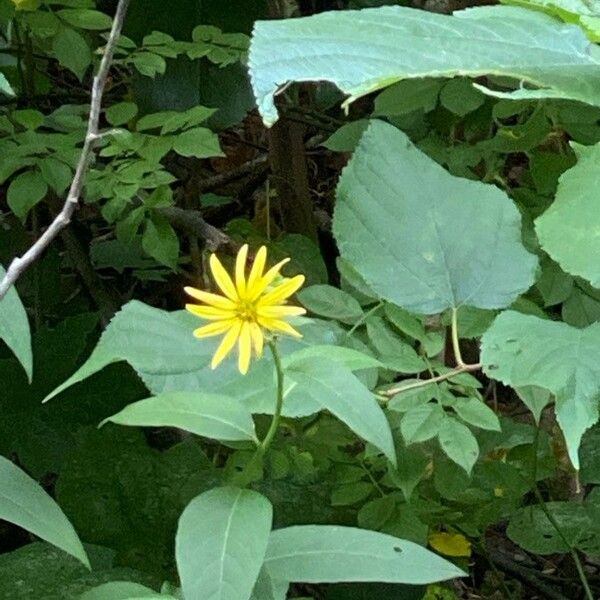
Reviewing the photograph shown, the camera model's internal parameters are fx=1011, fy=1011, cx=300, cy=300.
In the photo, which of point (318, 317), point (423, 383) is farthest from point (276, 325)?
point (318, 317)

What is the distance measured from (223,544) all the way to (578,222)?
28 centimetres

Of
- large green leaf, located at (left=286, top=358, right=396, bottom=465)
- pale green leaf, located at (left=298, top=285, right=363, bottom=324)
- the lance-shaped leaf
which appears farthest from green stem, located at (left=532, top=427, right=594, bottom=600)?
large green leaf, located at (left=286, top=358, right=396, bottom=465)

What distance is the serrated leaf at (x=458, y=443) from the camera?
72cm

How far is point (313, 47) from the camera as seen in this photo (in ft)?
1.48

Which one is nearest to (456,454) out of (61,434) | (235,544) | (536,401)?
(536,401)

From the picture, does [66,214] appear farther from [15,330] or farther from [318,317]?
[318,317]

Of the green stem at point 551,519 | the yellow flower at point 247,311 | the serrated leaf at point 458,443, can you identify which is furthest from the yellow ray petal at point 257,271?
the green stem at point 551,519

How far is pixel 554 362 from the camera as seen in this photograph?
0.61 meters

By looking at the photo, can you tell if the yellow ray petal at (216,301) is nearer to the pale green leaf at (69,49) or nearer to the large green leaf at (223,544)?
the large green leaf at (223,544)

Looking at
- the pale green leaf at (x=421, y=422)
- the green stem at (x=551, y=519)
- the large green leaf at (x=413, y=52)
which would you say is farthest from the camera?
the green stem at (x=551, y=519)

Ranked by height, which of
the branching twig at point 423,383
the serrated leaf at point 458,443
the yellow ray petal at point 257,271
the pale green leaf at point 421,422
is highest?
the yellow ray petal at point 257,271

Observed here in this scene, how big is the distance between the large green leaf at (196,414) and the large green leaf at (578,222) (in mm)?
213

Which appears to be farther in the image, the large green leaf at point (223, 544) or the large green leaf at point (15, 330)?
the large green leaf at point (15, 330)

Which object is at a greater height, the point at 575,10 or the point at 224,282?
the point at 575,10
